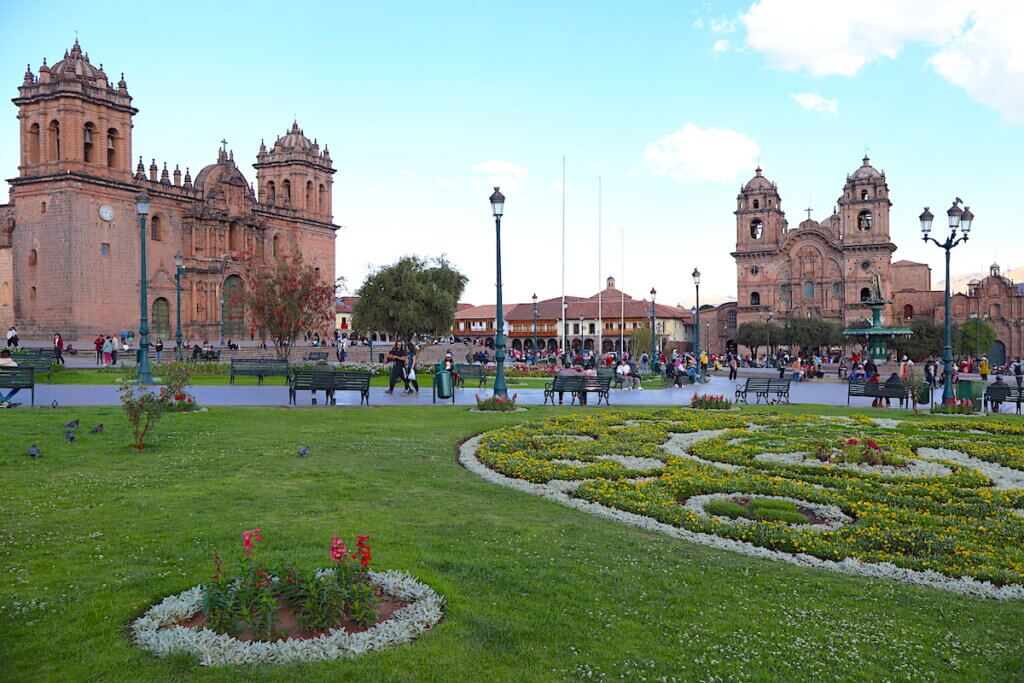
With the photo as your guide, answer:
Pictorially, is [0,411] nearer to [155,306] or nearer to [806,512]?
[806,512]

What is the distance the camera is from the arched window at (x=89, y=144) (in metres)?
44.8

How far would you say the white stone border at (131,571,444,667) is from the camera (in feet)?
13.7

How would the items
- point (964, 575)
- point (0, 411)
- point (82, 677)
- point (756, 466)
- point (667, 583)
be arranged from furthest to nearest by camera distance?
1. point (0, 411)
2. point (756, 466)
3. point (964, 575)
4. point (667, 583)
5. point (82, 677)

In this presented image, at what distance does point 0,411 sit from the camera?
14328mm

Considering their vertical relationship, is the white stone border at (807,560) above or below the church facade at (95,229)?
below

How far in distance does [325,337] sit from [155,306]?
600 inches

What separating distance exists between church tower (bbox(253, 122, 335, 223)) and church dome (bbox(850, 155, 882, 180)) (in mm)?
51595

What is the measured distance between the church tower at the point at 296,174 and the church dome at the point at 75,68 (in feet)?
55.9

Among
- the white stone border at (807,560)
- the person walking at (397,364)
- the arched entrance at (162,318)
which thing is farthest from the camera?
the arched entrance at (162,318)

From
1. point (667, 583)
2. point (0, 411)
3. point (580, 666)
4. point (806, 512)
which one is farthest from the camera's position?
point (0, 411)

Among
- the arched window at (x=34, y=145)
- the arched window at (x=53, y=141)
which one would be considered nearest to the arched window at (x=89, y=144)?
the arched window at (x=53, y=141)

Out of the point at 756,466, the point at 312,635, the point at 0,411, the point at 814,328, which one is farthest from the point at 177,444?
the point at 814,328

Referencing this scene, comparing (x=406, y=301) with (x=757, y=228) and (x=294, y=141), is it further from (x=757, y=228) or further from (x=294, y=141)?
(x=757, y=228)

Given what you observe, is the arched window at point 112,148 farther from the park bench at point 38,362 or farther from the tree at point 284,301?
the park bench at point 38,362
